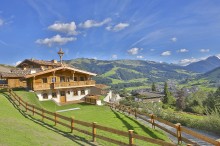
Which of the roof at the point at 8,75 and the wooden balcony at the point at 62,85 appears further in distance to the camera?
the roof at the point at 8,75

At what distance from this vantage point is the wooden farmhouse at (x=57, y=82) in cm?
4028

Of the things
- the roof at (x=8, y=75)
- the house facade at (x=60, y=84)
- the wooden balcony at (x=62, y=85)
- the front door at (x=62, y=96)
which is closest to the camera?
the wooden balcony at (x=62, y=85)

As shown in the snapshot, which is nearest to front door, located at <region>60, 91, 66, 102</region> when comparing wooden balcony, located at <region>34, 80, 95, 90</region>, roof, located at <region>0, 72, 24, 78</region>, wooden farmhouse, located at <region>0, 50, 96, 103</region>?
wooden farmhouse, located at <region>0, 50, 96, 103</region>

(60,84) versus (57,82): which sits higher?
(57,82)

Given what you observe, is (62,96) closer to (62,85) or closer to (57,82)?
(62,85)

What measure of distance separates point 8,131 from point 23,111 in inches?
488

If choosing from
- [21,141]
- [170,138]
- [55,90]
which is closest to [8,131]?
[21,141]

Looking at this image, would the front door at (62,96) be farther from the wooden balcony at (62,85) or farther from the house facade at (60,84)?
the wooden balcony at (62,85)

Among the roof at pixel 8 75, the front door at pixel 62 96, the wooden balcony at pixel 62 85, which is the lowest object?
the front door at pixel 62 96

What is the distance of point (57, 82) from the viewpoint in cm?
4178

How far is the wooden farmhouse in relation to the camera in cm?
4028

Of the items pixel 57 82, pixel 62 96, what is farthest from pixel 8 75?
pixel 62 96

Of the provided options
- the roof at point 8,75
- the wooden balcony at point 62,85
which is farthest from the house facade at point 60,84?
the roof at point 8,75

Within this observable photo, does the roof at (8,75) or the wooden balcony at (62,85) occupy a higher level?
Result: the roof at (8,75)
